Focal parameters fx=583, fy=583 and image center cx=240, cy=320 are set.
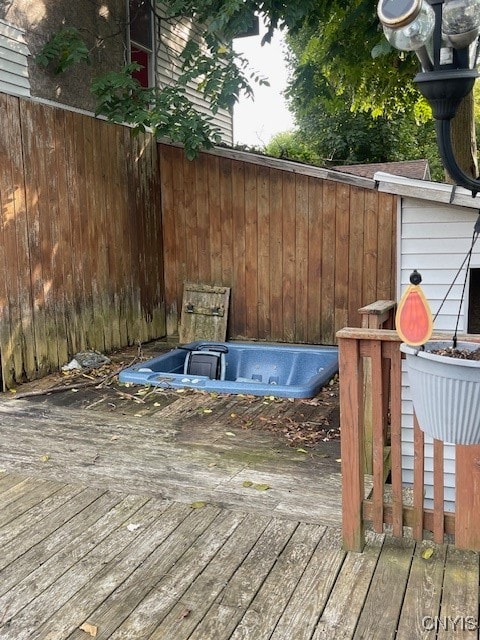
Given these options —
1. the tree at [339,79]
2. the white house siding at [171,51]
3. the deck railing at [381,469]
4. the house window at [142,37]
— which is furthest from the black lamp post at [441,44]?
the house window at [142,37]

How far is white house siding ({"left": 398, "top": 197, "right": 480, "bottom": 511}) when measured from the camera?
4.86 metres

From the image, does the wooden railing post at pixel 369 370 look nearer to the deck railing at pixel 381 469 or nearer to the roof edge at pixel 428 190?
the deck railing at pixel 381 469

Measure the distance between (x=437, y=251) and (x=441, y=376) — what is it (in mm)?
3497

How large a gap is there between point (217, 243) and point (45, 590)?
4.96 m

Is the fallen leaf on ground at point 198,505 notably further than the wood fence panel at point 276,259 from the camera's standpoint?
No

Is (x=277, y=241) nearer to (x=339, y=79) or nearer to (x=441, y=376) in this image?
(x=339, y=79)

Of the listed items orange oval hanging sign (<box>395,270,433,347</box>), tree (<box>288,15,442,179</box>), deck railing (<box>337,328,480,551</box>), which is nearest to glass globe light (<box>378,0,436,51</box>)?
orange oval hanging sign (<box>395,270,433,347</box>)

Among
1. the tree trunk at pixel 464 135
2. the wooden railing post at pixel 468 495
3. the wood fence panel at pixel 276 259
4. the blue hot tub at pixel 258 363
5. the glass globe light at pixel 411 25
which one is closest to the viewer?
the glass globe light at pixel 411 25

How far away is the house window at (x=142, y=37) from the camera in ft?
22.3

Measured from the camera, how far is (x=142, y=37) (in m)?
7.08

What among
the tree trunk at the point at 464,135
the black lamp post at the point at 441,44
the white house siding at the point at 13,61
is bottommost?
the black lamp post at the point at 441,44

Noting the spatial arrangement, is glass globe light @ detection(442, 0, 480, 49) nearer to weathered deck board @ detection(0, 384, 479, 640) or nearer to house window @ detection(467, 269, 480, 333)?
weathered deck board @ detection(0, 384, 479, 640)

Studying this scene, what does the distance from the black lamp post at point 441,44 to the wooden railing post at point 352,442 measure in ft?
2.68

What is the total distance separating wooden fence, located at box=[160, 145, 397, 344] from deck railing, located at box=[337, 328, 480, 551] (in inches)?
151
